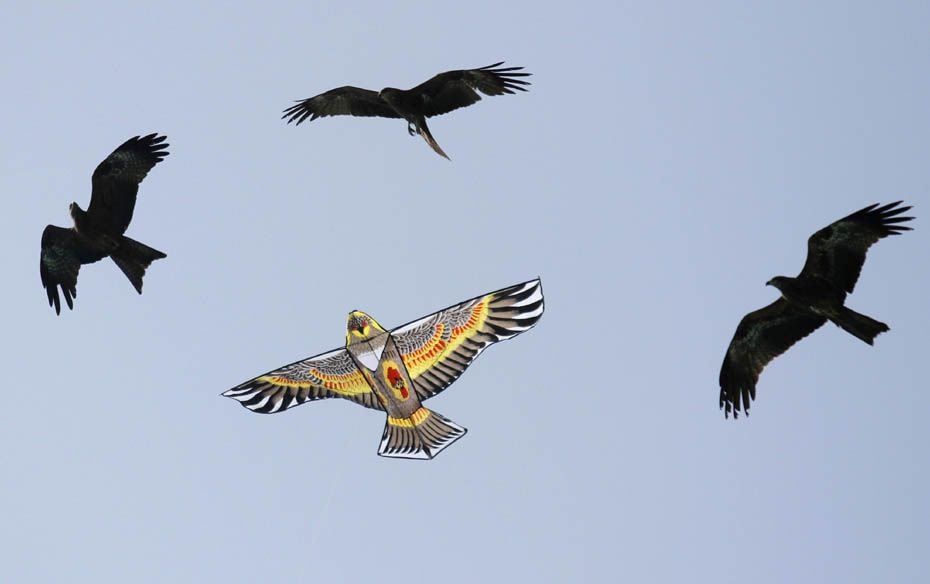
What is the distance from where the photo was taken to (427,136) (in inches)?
1284

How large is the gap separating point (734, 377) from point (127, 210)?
1078cm

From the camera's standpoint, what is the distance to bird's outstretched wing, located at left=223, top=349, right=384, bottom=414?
31.1 m

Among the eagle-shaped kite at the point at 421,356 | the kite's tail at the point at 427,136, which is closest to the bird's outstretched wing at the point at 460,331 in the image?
the eagle-shaped kite at the point at 421,356

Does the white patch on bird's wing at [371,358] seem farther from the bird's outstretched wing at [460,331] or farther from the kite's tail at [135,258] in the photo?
the kite's tail at [135,258]

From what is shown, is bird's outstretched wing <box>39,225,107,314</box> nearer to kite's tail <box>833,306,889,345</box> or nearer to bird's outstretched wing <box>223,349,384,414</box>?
bird's outstretched wing <box>223,349,384,414</box>

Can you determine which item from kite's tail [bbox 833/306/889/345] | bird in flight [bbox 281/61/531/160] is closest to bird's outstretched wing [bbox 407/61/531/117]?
bird in flight [bbox 281/61/531/160]

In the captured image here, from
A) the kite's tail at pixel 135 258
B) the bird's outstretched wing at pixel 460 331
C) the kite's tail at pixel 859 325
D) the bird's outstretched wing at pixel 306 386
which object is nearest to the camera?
the kite's tail at pixel 859 325

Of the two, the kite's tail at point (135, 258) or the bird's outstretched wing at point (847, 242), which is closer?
the bird's outstretched wing at point (847, 242)

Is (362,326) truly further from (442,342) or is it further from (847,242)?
(847,242)

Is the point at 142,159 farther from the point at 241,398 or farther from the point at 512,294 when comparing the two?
the point at 512,294

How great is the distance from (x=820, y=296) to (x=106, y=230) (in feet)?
39.9

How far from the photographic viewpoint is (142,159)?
33438 millimetres

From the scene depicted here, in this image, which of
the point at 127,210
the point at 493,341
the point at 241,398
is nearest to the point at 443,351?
the point at 493,341

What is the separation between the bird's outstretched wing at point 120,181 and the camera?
3294 centimetres
